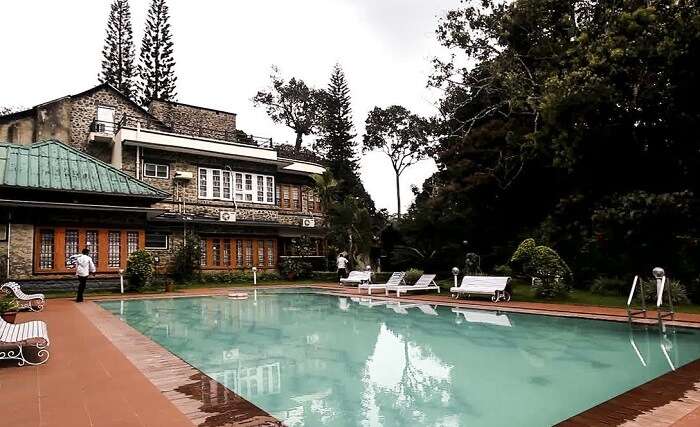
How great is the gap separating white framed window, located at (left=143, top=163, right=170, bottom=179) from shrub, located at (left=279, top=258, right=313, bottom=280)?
7315 millimetres

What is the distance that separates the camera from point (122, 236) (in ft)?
61.7

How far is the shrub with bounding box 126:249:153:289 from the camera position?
1772cm

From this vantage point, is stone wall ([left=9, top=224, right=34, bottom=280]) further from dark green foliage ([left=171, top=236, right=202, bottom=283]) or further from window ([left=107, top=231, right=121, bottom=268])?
dark green foliage ([left=171, top=236, right=202, bottom=283])

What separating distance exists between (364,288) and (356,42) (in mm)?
8882

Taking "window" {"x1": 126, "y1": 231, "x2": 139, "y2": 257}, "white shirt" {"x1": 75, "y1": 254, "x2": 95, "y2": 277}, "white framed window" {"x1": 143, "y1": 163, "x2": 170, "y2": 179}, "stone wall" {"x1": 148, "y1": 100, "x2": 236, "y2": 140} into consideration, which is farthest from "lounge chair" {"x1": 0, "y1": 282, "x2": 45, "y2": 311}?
"stone wall" {"x1": 148, "y1": 100, "x2": 236, "y2": 140}

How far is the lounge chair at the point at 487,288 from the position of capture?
13.2 metres

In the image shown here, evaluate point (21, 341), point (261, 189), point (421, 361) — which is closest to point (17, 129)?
point (261, 189)

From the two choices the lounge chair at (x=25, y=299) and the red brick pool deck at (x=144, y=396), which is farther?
the lounge chair at (x=25, y=299)

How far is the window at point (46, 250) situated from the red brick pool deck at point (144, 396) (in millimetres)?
12166

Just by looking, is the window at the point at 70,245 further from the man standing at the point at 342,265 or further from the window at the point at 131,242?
the man standing at the point at 342,265

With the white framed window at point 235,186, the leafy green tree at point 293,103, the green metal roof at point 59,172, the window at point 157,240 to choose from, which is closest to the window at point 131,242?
the window at point 157,240

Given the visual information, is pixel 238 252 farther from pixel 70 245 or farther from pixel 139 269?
pixel 70 245

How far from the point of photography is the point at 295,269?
24.5 meters

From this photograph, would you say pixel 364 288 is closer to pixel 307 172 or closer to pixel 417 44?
pixel 417 44
